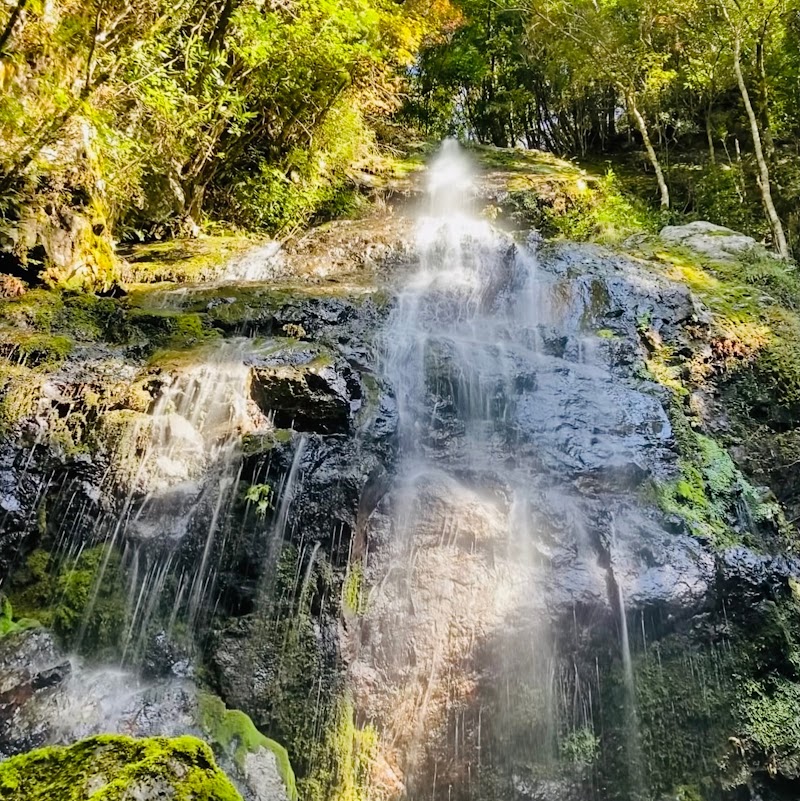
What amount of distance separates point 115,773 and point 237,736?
6.66 feet

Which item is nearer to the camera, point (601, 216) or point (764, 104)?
point (764, 104)

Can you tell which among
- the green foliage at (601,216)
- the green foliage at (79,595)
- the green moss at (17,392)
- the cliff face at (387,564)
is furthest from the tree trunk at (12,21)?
the green foliage at (601,216)

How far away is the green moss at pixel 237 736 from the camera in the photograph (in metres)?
3.75

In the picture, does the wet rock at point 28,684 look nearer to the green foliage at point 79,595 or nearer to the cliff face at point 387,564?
the cliff face at point 387,564

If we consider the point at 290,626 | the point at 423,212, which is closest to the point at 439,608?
the point at 290,626

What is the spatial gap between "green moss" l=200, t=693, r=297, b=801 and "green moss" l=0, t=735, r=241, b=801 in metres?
1.82

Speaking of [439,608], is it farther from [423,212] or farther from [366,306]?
[423,212]

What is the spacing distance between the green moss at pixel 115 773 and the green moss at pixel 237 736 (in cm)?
182

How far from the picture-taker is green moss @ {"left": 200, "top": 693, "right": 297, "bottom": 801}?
3.75 meters

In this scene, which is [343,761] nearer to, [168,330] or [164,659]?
[164,659]

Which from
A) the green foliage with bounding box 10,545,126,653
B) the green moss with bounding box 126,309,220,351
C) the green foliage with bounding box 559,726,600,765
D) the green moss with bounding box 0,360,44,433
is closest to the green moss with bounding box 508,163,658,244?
the green moss with bounding box 126,309,220,351

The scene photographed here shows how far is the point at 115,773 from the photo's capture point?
2.00 m

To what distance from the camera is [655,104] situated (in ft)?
46.1

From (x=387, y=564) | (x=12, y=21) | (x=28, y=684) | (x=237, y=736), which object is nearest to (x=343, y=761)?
(x=237, y=736)
